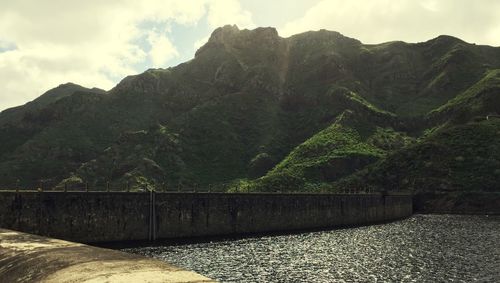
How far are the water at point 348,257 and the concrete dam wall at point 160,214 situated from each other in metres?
6.89

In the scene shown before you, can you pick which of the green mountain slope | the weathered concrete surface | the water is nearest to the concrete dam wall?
the water

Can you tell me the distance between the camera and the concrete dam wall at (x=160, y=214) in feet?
203

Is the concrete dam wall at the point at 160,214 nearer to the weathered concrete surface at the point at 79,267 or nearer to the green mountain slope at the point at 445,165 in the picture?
the green mountain slope at the point at 445,165

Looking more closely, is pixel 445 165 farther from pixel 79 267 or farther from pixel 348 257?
Answer: pixel 79 267

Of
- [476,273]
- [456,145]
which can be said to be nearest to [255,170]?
[456,145]

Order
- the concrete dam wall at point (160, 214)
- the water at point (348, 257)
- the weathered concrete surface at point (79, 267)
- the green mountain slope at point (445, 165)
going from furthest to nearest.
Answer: the green mountain slope at point (445, 165), the concrete dam wall at point (160, 214), the water at point (348, 257), the weathered concrete surface at point (79, 267)

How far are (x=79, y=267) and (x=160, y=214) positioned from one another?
67.2m

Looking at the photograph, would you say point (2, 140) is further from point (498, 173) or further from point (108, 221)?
point (498, 173)

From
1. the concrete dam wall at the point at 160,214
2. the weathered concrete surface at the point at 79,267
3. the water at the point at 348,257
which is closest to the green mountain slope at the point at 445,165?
the concrete dam wall at the point at 160,214

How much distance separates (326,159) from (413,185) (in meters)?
31.9

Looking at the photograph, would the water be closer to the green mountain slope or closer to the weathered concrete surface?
the weathered concrete surface

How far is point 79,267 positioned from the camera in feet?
30.0

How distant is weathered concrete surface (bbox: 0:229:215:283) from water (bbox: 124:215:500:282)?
3242 cm

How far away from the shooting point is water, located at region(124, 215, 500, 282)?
149 feet
